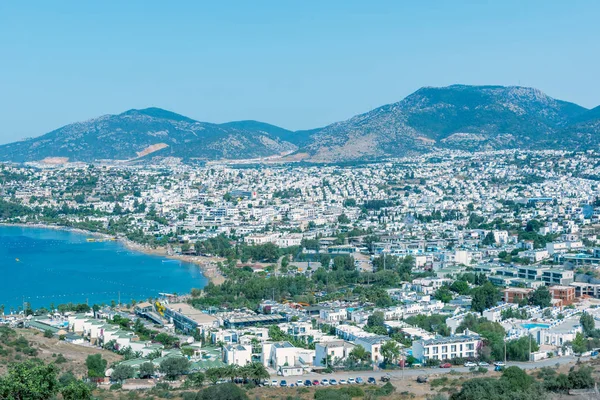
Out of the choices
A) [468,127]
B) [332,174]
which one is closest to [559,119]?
[468,127]

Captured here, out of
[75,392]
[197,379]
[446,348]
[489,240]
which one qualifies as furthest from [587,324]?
[489,240]

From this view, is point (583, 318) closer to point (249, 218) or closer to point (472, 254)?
point (472, 254)

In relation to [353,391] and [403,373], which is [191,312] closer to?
[403,373]

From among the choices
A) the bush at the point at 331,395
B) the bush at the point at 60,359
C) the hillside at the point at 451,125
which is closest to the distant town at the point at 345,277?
the bush at the point at 60,359

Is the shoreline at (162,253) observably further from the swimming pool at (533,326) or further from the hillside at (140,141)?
the hillside at (140,141)

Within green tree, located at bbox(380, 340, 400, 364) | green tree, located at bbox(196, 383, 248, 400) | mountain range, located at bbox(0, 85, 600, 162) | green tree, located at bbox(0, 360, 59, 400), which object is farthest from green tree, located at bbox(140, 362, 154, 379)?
mountain range, located at bbox(0, 85, 600, 162)

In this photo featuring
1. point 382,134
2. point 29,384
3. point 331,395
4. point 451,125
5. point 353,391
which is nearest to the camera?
point 29,384

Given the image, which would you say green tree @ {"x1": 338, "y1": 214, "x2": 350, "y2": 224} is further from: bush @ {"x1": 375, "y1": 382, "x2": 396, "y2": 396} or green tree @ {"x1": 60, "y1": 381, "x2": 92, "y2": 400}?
green tree @ {"x1": 60, "y1": 381, "x2": 92, "y2": 400}
